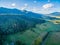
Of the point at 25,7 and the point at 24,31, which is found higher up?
the point at 25,7

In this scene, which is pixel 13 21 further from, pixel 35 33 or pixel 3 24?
pixel 35 33

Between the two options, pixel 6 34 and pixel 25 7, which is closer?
pixel 6 34

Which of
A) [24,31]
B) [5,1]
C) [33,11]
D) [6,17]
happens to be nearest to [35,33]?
[24,31]

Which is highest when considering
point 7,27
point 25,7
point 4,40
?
point 25,7

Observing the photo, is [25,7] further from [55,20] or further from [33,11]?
[55,20]

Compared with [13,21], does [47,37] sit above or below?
below

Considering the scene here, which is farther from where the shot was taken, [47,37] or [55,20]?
[55,20]

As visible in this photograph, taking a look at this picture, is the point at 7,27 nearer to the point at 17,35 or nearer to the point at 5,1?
the point at 17,35

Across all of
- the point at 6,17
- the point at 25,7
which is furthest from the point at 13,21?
the point at 25,7

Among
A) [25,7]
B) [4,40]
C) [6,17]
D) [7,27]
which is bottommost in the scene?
[4,40]
